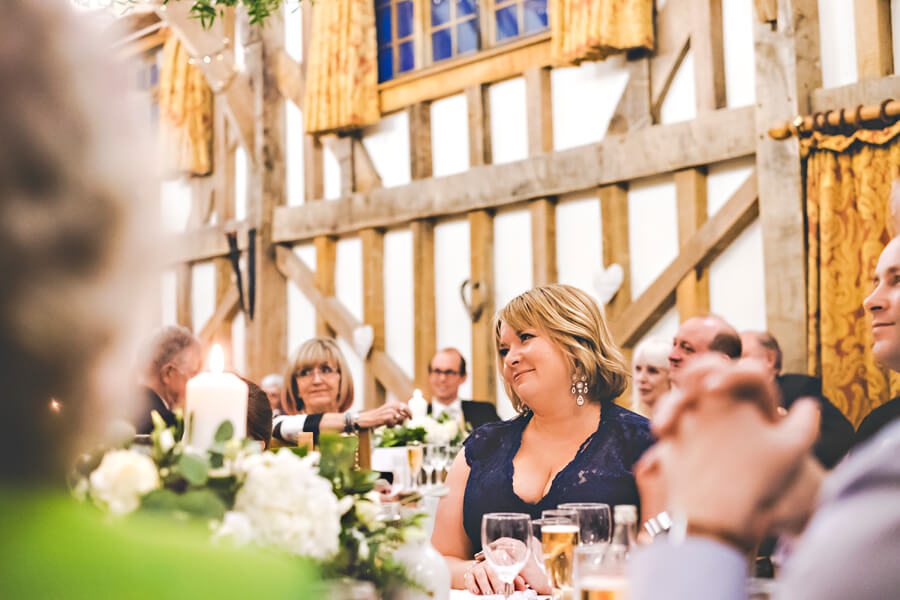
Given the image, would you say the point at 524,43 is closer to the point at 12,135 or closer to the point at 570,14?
the point at 570,14

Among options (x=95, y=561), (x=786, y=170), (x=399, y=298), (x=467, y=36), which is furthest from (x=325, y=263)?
(x=95, y=561)

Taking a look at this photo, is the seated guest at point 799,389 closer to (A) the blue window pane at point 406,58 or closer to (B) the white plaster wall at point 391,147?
(B) the white plaster wall at point 391,147

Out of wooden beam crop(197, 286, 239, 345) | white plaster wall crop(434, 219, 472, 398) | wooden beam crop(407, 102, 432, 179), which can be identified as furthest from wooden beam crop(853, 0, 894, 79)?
wooden beam crop(197, 286, 239, 345)

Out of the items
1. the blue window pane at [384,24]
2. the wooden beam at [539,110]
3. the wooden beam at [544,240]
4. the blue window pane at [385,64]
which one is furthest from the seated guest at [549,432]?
the blue window pane at [384,24]

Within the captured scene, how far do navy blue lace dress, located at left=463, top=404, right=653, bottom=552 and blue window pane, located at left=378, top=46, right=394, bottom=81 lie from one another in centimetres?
466

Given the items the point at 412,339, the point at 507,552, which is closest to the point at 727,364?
the point at 507,552

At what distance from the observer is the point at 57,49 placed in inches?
17.3

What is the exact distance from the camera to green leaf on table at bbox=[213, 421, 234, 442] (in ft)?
3.91

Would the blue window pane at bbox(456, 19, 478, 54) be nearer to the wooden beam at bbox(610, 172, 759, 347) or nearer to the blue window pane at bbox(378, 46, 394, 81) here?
the blue window pane at bbox(378, 46, 394, 81)

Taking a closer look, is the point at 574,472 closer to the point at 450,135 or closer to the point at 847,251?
the point at 847,251

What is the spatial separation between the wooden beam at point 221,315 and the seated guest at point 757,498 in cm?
758

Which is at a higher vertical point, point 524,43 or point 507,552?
point 524,43

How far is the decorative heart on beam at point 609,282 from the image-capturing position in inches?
214

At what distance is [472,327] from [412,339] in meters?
0.66
